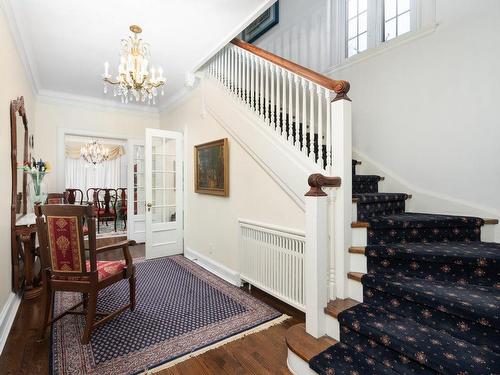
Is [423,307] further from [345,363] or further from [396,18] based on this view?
[396,18]

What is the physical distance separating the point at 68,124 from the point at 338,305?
5359 millimetres

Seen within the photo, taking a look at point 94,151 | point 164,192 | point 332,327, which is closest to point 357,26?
point 332,327

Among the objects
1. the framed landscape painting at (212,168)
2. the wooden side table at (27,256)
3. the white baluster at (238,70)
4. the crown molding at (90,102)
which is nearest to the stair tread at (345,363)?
the framed landscape painting at (212,168)

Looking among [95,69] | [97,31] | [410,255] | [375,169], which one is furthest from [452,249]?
[95,69]

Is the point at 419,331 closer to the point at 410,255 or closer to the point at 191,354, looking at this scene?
the point at 410,255

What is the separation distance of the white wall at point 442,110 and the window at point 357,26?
327 mm

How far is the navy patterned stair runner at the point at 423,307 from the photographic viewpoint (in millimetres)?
1253

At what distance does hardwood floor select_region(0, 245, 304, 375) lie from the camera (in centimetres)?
172

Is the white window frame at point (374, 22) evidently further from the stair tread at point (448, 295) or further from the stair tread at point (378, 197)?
the stair tread at point (448, 295)

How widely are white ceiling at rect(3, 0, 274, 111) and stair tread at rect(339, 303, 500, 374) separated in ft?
8.52

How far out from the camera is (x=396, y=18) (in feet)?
9.69

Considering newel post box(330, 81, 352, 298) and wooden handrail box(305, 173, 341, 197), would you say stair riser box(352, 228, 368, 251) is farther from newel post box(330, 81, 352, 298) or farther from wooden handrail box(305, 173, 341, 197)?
wooden handrail box(305, 173, 341, 197)

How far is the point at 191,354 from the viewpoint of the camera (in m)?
1.87

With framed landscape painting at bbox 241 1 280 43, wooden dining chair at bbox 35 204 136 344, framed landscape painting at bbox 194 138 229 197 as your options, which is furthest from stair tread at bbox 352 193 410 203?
framed landscape painting at bbox 241 1 280 43
